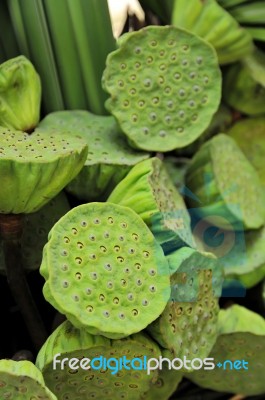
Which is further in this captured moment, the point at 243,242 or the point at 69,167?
the point at 243,242

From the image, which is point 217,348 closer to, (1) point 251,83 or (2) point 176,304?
(2) point 176,304

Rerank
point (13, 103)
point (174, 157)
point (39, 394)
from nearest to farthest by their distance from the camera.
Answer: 1. point (39, 394)
2. point (13, 103)
3. point (174, 157)

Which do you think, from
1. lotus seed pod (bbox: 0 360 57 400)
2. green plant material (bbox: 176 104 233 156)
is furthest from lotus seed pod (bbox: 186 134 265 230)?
lotus seed pod (bbox: 0 360 57 400)

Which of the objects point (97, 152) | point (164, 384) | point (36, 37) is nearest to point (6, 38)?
point (36, 37)

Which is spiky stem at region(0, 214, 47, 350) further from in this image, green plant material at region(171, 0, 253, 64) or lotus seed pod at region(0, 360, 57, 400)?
green plant material at region(171, 0, 253, 64)

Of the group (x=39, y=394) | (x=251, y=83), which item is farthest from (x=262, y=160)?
(x=39, y=394)

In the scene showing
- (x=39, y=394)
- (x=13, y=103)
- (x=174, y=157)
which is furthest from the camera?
(x=174, y=157)

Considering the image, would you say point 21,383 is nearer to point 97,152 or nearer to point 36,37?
point 97,152
